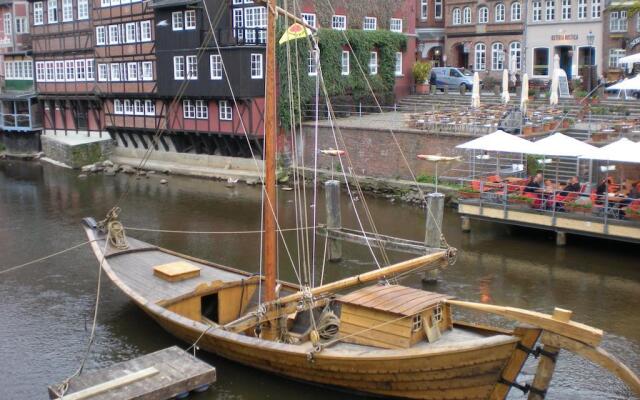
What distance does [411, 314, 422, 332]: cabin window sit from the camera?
1386 centimetres

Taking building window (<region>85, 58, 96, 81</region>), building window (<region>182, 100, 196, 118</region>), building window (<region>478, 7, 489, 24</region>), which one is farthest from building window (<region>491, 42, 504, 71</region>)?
building window (<region>85, 58, 96, 81</region>)

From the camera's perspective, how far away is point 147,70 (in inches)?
1777

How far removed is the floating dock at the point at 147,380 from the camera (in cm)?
1394

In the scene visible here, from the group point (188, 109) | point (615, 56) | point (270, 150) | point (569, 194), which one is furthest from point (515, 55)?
point (270, 150)

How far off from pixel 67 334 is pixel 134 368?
14.1ft

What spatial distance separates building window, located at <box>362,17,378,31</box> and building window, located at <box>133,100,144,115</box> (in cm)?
1348

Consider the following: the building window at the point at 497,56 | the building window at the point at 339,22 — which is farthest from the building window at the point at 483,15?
the building window at the point at 339,22

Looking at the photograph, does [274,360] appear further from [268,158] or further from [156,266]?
[156,266]

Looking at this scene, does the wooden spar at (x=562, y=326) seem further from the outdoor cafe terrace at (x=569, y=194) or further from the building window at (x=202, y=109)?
the building window at (x=202, y=109)

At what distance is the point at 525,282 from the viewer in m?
22.3

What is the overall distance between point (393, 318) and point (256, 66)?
26949 millimetres

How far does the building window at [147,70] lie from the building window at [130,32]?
1.71m

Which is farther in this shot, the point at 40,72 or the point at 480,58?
the point at 480,58

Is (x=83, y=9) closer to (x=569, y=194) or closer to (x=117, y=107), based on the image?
(x=117, y=107)
